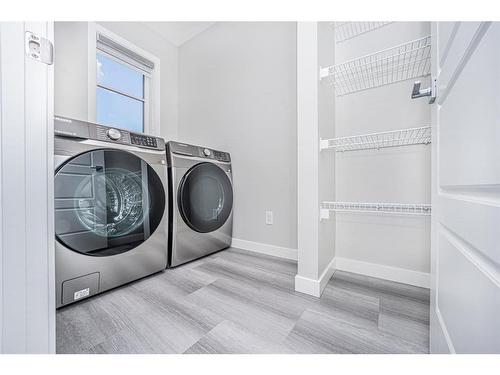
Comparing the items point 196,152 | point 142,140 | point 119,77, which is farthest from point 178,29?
point 142,140

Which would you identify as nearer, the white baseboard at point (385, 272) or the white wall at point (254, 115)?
A: the white baseboard at point (385, 272)

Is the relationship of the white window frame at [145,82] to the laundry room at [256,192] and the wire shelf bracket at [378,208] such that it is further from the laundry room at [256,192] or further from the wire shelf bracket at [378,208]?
the wire shelf bracket at [378,208]

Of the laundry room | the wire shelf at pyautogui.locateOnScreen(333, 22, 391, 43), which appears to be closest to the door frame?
the laundry room

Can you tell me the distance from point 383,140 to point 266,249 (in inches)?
44.6

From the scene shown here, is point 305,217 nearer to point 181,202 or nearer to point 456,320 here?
point 456,320

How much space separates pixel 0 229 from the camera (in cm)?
41

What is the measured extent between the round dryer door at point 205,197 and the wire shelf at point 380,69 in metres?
1.02

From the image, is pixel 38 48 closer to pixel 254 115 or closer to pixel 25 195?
pixel 25 195

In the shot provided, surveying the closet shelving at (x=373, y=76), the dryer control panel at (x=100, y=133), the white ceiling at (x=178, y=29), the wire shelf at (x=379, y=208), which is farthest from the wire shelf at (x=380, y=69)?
the white ceiling at (x=178, y=29)

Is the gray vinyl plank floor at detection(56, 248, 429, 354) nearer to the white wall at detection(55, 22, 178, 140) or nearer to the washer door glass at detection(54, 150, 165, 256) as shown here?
the washer door glass at detection(54, 150, 165, 256)

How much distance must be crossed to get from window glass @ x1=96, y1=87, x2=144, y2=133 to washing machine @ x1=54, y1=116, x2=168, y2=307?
0.94 m

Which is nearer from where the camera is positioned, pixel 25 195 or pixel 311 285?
pixel 25 195

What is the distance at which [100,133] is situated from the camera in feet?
3.42

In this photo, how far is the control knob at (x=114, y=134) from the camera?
1076 mm
